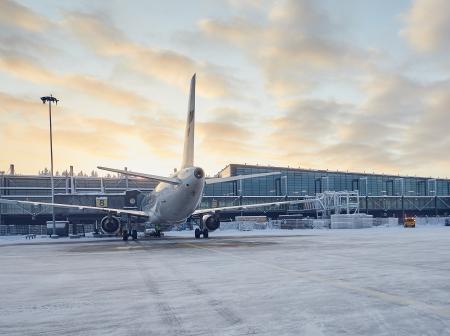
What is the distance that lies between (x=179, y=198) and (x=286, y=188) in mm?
78997

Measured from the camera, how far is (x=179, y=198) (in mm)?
34906

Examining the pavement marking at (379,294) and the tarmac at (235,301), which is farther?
the pavement marking at (379,294)

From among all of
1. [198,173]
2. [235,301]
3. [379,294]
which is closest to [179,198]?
[198,173]

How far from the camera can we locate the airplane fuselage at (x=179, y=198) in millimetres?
33344

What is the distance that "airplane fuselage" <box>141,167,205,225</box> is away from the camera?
1313 inches

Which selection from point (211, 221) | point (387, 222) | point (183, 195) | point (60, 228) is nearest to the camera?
point (183, 195)

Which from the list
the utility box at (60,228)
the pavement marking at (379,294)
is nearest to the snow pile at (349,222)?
the utility box at (60,228)

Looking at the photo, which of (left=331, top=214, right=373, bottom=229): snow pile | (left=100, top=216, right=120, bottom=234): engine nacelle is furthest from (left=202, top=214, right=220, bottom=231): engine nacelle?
(left=331, top=214, right=373, bottom=229): snow pile

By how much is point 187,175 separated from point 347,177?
96.4 meters

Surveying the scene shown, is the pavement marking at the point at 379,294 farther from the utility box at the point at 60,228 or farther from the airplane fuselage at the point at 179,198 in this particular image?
the utility box at the point at 60,228

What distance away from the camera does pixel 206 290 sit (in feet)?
34.2

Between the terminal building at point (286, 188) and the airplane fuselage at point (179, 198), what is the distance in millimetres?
59291

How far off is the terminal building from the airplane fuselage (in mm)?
59291

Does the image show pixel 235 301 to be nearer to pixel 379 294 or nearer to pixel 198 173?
pixel 379 294
